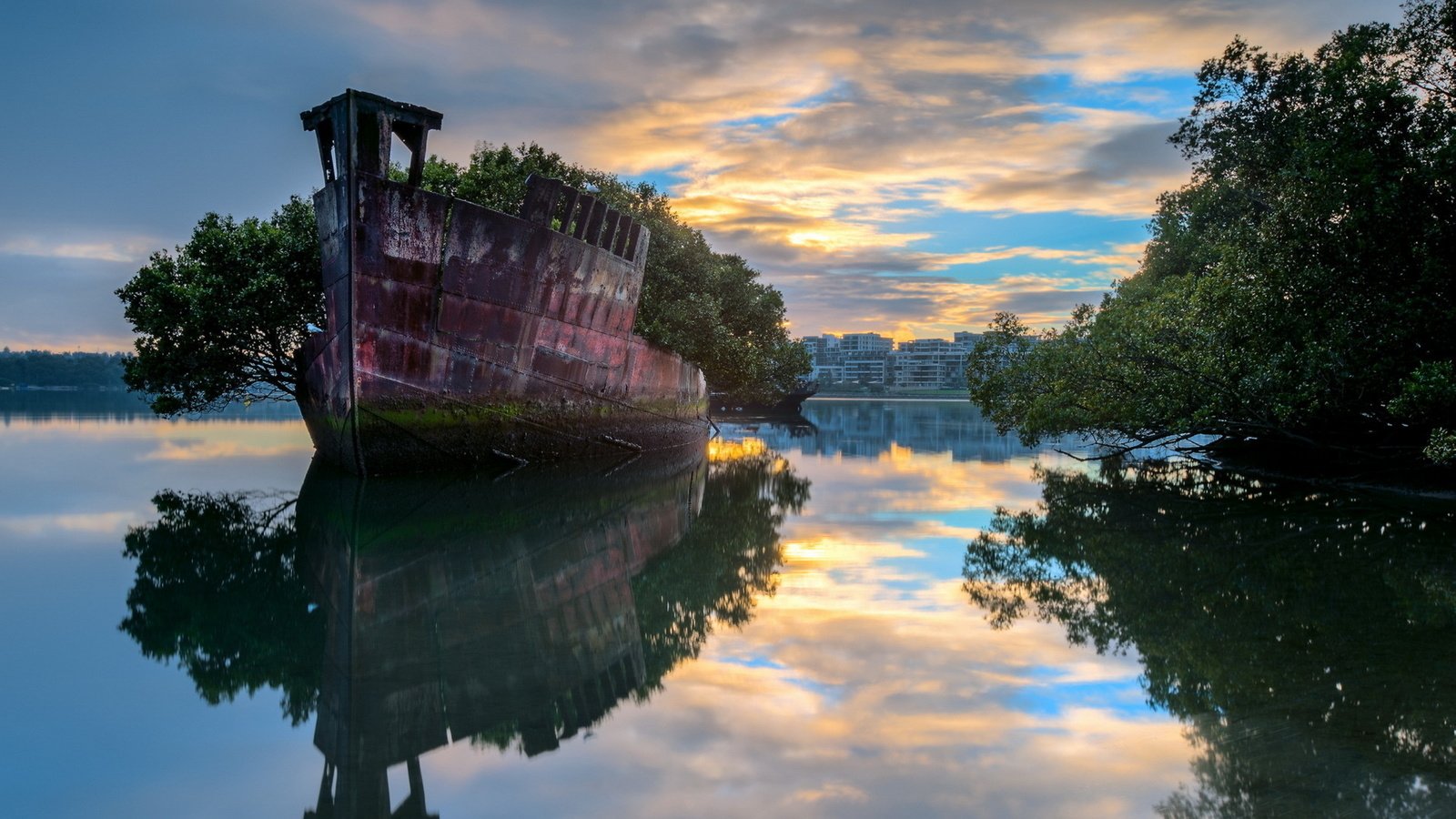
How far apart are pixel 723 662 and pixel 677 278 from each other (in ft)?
83.4

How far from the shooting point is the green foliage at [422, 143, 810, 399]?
1026 inches

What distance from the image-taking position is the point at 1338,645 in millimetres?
6648

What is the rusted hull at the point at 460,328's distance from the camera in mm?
16078

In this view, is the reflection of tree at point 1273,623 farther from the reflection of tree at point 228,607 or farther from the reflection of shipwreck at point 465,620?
the reflection of tree at point 228,607

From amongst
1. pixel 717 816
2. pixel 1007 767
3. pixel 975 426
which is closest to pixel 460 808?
pixel 717 816

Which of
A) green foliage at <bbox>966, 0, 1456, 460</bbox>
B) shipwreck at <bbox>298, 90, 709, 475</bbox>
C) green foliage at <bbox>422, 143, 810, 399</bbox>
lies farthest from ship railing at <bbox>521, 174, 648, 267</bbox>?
green foliage at <bbox>966, 0, 1456, 460</bbox>

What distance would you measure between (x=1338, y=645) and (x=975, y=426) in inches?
1631

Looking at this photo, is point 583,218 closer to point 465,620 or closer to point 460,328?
point 460,328

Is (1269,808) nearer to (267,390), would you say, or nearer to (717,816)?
(717,816)

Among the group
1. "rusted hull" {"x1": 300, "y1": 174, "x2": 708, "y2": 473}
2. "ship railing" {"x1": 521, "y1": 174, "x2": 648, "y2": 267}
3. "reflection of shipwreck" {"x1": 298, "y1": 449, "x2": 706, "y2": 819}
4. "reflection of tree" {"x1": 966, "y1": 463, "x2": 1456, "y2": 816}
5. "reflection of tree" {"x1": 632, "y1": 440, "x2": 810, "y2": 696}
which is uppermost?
"ship railing" {"x1": 521, "y1": 174, "x2": 648, "y2": 267}

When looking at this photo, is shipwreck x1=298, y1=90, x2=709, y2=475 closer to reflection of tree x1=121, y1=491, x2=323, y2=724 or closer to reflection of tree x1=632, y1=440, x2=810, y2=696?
reflection of tree x1=121, y1=491, x2=323, y2=724

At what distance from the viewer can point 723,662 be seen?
20.9 ft

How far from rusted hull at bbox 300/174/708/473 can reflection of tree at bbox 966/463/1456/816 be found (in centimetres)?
958

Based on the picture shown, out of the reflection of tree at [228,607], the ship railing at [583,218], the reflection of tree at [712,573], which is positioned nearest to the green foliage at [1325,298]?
the reflection of tree at [712,573]
